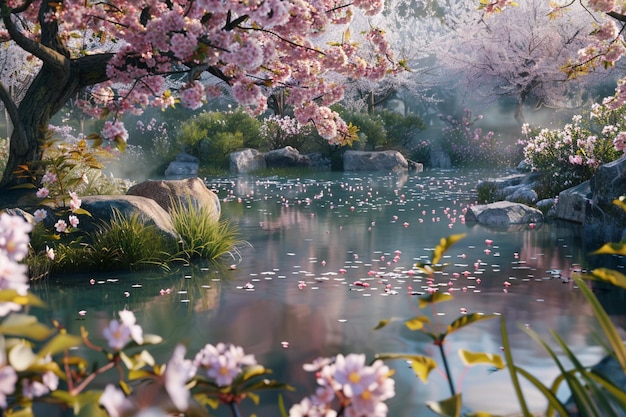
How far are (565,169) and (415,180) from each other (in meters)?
8.62

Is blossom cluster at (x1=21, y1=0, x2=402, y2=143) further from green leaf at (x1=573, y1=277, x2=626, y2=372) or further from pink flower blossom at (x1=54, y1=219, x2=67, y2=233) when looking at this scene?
green leaf at (x1=573, y1=277, x2=626, y2=372)

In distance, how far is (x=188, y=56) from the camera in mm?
7461

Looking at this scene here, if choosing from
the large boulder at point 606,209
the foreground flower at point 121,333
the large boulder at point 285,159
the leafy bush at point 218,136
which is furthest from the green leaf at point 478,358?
the leafy bush at point 218,136

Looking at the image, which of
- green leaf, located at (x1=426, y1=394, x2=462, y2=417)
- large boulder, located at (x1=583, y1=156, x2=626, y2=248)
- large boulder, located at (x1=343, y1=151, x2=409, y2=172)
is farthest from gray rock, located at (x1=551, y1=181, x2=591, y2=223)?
large boulder, located at (x1=343, y1=151, x2=409, y2=172)

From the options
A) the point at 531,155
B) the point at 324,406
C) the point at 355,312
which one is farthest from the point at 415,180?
the point at 324,406

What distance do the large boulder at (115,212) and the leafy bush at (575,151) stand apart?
871 centimetres

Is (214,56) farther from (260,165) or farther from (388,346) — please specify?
(260,165)

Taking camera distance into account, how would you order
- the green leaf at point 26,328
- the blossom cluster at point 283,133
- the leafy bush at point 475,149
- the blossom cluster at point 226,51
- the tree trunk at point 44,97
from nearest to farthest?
the green leaf at point 26,328 → the blossom cluster at point 226,51 → the tree trunk at point 44,97 → the blossom cluster at point 283,133 → the leafy bush at point 475,149

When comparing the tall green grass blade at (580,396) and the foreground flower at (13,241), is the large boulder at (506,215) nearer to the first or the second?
the tall green grass blade at (580,396)

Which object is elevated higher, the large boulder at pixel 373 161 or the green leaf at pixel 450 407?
the large boulder at pixel 373 161

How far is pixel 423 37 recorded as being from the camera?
45.7m

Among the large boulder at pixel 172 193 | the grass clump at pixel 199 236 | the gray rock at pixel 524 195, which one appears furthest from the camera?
the gray rock at pixel 524 195

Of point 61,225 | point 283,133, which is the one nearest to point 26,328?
point 61,225

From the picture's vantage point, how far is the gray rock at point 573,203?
536 inches
